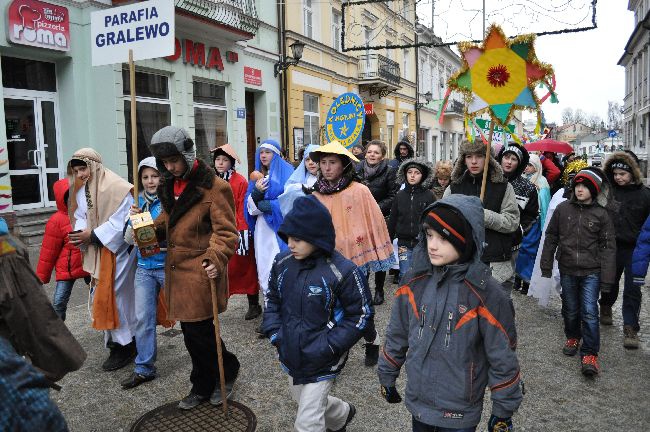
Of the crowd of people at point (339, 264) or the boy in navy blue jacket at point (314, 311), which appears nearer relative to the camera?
the crowd of people at point (339, 264)

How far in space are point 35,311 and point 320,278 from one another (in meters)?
1.36

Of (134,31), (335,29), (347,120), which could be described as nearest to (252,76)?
(335,29)

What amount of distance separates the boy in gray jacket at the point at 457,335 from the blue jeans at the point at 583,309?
2352 millimetres

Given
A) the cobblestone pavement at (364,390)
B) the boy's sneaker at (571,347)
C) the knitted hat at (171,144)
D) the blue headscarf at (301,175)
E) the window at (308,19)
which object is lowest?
the cobblestone pavement at (364,390)

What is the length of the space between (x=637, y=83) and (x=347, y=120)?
48.6 metres

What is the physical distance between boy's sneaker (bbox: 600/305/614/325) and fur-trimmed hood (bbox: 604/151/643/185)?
1294 millimetres

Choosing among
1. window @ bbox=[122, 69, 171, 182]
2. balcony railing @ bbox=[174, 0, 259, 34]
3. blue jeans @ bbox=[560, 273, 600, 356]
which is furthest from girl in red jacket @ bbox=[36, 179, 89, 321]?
balcony railing @ bbox=[174, 0, 259, 34]

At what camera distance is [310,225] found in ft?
9.31

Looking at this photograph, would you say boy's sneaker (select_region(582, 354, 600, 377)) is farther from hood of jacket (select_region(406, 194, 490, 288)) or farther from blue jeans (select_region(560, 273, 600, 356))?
hood of jacket (select_region(406, 194, 490, 288))

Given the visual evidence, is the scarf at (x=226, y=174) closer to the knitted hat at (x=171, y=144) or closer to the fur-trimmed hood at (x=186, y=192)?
the fur-trimmed hood at (x=186, y=192)

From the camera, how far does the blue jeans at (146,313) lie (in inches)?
159

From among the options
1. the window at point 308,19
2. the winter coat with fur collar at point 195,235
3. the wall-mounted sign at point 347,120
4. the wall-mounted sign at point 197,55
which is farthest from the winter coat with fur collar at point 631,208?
the window at point 308,19

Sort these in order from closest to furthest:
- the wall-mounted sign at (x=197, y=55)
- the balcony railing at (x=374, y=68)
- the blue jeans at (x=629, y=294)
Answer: the blue jeans at (x=629, y=294) < the wall-mounted sign at (x=197, y=55) < the balcony railing at (x=374, y=68)

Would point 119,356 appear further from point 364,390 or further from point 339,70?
point 339,70
